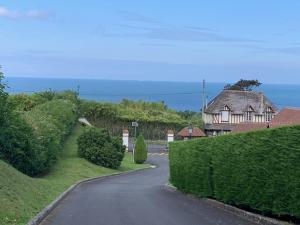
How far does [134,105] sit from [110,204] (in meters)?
78.8

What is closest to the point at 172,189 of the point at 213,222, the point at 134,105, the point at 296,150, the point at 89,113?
the point at 213,222

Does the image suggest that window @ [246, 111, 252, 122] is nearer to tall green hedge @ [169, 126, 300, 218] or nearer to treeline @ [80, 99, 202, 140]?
treeline @ [80, 99, 202, 140]

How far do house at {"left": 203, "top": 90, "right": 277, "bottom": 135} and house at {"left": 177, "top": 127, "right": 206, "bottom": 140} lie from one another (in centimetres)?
572

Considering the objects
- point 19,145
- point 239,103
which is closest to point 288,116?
point 19,145

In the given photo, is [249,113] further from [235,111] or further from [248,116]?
[235,111]

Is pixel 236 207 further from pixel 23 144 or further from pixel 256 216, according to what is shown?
pixel 23 144

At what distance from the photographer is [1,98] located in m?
27.8

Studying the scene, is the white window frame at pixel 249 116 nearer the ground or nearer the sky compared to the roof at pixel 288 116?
nearer the sky

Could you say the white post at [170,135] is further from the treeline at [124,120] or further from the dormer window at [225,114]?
the dormer window at [225,114]

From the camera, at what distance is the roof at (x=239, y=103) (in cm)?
8638

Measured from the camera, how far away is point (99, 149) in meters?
50.7

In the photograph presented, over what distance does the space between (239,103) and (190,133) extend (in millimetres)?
12747

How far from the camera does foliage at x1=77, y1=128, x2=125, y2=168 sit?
50.5 m

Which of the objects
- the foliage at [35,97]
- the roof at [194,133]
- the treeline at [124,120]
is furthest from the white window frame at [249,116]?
the foliage at [35,97]
